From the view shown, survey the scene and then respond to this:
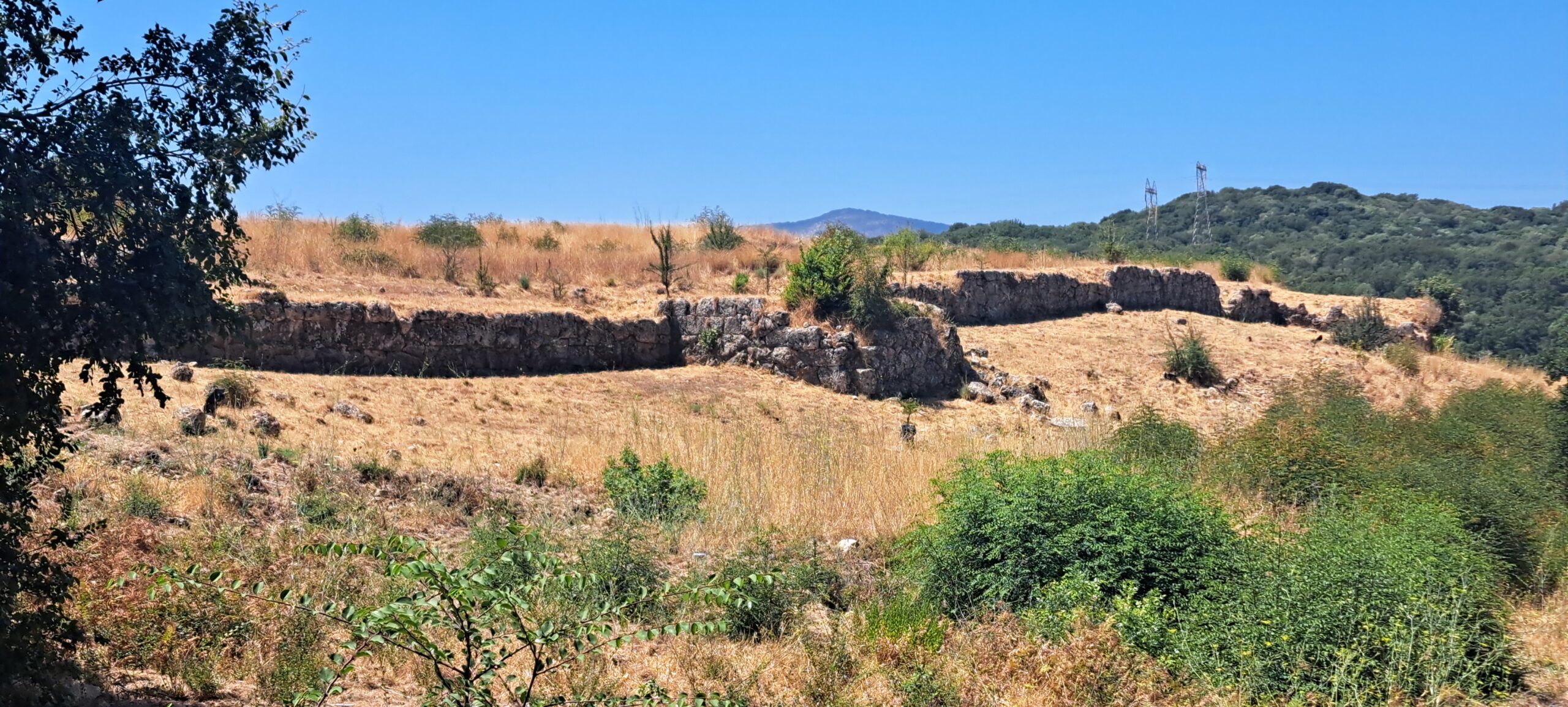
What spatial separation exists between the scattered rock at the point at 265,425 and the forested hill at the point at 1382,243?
24.6 m

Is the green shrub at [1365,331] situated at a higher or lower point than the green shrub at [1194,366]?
higher

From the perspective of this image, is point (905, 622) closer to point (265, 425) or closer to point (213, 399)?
point (265, 425)

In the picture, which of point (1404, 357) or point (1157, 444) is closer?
point (1157, 444)

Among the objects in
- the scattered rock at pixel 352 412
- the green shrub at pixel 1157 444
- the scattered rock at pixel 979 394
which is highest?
the scattered rock at pixel 352 412

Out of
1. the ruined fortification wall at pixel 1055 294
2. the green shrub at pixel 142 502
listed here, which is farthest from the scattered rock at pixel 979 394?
the green shrub at pixel 142 502

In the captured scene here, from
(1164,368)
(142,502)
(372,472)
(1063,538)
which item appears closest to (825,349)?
(1164,368)

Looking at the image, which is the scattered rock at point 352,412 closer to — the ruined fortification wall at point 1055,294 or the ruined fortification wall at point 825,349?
the ruined fortification wall at point 825,349

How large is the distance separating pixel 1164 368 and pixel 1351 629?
19696 mm

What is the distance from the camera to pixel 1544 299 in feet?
139

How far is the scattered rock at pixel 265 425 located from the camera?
11.4 m

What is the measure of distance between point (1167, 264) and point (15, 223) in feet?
109

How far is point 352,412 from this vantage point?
13602 millimetres

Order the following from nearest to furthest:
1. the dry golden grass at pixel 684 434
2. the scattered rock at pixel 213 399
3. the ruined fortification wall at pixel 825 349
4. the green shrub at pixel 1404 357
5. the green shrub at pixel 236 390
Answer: the dry golden grass at pixel 684 434
the scattered rock at pixel 213 399
the green shrub at pixel 236 390
the ruined fortification wall at pixel 825 349
the green shrub at pixel 1404 357

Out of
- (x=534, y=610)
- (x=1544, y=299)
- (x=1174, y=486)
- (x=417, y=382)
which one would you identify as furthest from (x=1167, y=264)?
(x=534, y=610)
